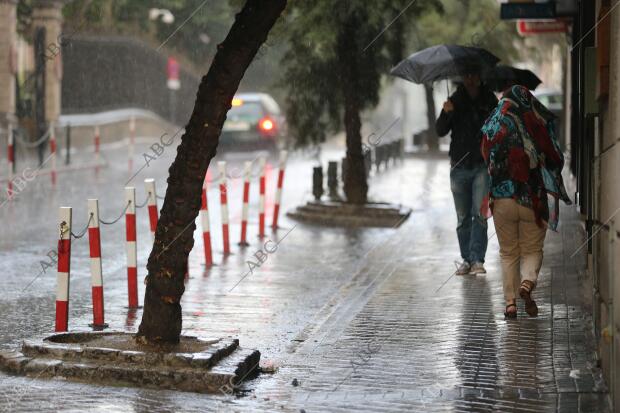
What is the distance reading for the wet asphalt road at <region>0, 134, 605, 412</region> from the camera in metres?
7.55

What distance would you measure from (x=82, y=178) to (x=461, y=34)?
437 inches

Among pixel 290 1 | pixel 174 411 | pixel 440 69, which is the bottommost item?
pixel 174 411

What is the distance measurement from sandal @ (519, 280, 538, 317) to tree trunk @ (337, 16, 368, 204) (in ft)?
30.0

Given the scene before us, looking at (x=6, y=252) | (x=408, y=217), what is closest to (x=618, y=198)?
(x=6, y=252)

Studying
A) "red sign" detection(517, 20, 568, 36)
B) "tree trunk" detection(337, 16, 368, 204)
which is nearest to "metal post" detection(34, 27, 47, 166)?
"red sign" detection(517, 20, 568, 36)

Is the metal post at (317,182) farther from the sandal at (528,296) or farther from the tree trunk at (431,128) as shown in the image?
the tree trunk at (431,128)

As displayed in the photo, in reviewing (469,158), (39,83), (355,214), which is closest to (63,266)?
(469,158)

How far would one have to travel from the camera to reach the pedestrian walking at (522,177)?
9.68 metres

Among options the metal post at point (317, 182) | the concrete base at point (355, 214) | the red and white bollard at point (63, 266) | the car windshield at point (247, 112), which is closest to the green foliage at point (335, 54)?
the metal post at point (317, 182)

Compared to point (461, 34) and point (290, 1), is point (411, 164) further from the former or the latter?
point (290, 1)

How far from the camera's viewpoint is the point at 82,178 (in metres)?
26.9

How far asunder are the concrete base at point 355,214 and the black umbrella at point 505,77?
5.15m

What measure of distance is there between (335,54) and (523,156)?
31.2 feet

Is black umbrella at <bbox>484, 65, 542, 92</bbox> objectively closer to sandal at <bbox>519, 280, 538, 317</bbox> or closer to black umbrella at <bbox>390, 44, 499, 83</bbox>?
black umbrella at <bbox>390, 44, 499, 83</bbox>
